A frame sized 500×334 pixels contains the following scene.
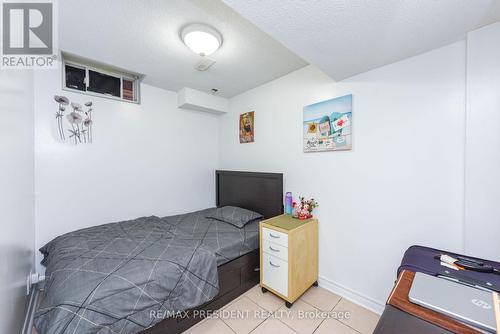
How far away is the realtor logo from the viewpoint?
1.23 metres

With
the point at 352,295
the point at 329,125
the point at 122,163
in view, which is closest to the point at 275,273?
the point at 352,295

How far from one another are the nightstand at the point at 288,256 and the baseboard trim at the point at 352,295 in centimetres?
10

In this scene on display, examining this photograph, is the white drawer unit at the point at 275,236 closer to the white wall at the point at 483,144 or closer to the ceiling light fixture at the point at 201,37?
the white wall at the point at 483,144

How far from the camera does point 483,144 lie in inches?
50.4

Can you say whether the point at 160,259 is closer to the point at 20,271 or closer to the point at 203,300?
the point at 203,300

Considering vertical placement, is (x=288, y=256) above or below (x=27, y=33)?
below

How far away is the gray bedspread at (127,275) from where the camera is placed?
1.09 m

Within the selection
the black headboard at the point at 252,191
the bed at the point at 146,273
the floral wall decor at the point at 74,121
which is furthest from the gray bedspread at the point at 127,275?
the floral wall decor at the point at 74,121

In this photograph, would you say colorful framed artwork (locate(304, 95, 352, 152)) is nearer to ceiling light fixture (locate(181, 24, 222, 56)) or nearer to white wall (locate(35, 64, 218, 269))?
ceiling light fixture (locate(181, 24, 222, 56))

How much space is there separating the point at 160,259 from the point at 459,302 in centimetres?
168

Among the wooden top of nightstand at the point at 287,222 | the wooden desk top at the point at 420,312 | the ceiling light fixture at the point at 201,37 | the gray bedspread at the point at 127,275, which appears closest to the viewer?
the wooden desk top at the point at 420,312

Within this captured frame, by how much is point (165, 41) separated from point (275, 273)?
239cm

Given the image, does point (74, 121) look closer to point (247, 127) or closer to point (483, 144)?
point (247, 127)

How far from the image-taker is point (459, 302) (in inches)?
30.1
